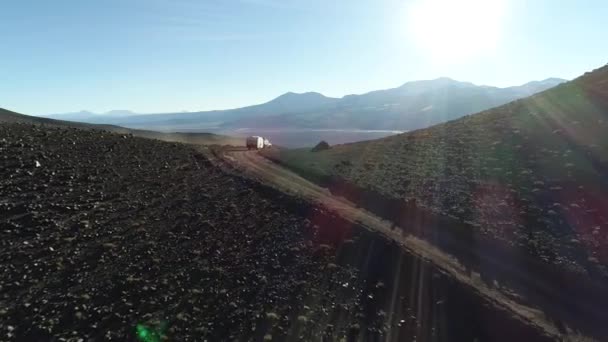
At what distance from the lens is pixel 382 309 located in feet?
57.3

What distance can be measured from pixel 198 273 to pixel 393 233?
42.4 feet

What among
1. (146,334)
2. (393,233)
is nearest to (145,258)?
(146,334)

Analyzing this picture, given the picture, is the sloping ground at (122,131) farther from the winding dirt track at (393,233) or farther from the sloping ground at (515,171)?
the winding dirt track at (393,233)

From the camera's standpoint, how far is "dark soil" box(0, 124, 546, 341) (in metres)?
15.7

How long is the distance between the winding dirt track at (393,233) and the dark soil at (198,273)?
0.84 m

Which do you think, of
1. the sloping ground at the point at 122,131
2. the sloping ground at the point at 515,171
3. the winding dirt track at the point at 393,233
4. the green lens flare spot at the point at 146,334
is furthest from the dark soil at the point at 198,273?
the sloping ground at the point at 122,131

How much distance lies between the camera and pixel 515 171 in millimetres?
37125

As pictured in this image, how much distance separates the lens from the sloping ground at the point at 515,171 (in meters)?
24.8

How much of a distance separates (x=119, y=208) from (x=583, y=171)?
3749cm

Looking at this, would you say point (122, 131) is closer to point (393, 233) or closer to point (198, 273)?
point (198, 273)

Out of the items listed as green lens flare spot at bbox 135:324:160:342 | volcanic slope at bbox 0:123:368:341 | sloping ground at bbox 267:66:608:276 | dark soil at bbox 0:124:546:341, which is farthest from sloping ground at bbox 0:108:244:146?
green lens flare spot at bbox 135:324:160:342

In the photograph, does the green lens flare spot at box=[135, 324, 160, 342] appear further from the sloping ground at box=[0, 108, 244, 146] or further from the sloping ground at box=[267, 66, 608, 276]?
the sloping ground at box=[0, 108, 244, 146]

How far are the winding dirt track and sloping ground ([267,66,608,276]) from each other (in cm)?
298

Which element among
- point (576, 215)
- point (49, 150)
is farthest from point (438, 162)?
point (49, 150)
